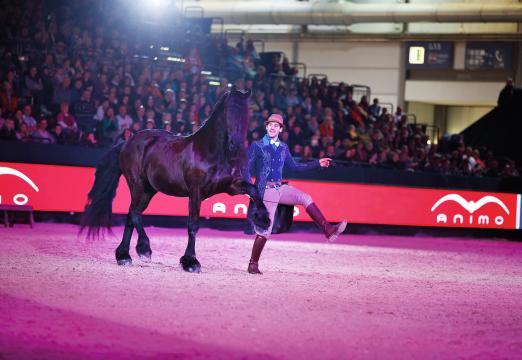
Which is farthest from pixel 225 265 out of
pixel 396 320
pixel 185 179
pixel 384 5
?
pixel 384 5

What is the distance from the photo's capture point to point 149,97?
20547 millimetres

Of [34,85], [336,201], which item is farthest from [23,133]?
[336,201]

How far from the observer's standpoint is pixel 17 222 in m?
17.5

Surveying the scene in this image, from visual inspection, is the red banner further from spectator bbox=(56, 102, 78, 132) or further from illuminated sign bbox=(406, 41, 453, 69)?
illuminated sign bbox=(406, 41, 453, 69)

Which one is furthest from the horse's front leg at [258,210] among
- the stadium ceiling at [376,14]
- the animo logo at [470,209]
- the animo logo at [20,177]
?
the stadium ceiling at [376,14]

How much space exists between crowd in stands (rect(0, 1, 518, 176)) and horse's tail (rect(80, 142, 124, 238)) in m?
5.67

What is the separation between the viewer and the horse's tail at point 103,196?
12375mm

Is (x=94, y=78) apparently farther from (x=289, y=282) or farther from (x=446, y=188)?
(x=289, y=282)

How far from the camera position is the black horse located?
37.6 ft

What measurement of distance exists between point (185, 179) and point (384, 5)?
916 inches

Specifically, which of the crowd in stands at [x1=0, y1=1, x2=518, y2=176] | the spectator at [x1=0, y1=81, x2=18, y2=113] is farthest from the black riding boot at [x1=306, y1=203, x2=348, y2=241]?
the spectator at [x1=0, y1=81, x2=18, y2=113]

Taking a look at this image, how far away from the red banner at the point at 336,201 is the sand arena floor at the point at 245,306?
2.57m

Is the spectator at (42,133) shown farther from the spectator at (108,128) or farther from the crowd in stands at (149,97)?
the spectator at (108,128)

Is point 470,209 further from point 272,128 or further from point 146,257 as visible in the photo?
point 272,128
